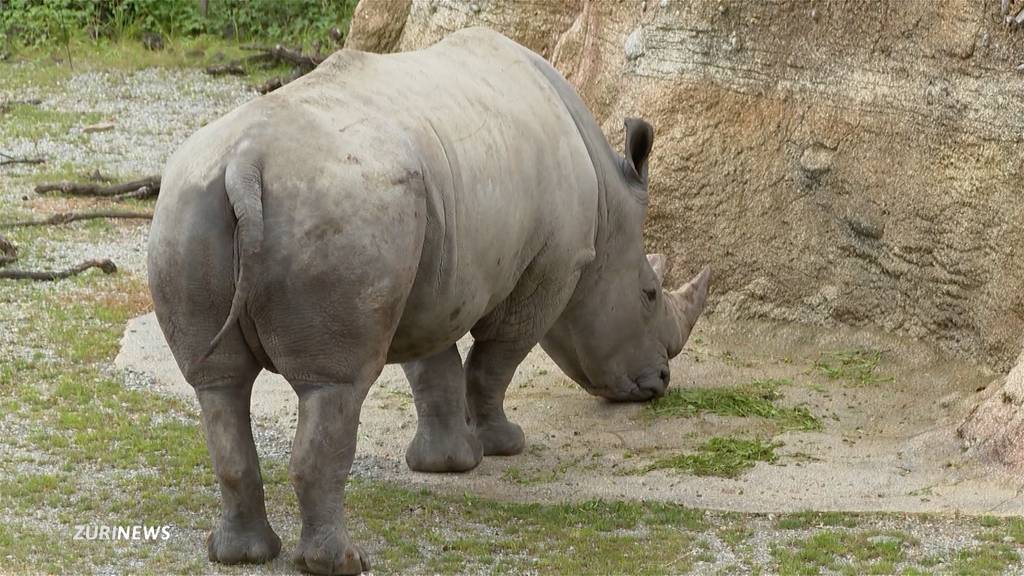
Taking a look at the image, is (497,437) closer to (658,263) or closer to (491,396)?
(491,396)

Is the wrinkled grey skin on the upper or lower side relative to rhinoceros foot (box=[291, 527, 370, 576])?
upper

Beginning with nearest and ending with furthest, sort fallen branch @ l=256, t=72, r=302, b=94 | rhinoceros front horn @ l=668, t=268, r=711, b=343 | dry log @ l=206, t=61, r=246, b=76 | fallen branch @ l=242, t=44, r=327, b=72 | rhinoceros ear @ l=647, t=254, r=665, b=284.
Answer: rhinoceros ear @ l=647, t=254, r=665, b=284, rhinoceros front horn @ l=668, t=268, r=711, b=343, fallen branch @ l=256, t=72, r=302, b=94, fallen branch @ l=242, t=44, r=327, b=72, dry log @ l=206, t=61, r=246, b=76

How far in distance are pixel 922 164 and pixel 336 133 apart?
4.19 m

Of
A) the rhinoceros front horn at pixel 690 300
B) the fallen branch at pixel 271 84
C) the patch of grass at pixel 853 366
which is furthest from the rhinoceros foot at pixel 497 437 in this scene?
the fallen branch at pixel 271 84

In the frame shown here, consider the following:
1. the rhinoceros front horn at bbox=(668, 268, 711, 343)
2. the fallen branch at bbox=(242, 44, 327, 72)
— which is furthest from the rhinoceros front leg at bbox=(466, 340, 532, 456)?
the fallen branch at bbox=(242, 44, 327, 72)

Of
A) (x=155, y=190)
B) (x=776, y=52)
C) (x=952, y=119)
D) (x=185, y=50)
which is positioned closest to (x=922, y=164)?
(x=952, y=119)

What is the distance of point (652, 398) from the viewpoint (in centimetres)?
831

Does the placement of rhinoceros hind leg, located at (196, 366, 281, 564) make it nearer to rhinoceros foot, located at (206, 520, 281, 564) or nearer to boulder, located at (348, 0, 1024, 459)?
rhinoceros foot, located at (206, 520, 281, 564)

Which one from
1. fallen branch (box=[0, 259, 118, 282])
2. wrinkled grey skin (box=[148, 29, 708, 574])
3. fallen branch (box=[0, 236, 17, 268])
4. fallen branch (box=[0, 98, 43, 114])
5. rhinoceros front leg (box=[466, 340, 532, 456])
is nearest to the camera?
wrinkled grey skin (box=[148, 29, 708, 574])

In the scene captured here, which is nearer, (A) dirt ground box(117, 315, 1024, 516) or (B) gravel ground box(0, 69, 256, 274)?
(A) dirt ground box(117, 315, 1024, 516)

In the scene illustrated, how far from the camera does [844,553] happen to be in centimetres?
621

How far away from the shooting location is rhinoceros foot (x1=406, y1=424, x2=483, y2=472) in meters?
7.36

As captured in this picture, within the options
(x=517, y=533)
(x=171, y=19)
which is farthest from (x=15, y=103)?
(x=517, y=533)

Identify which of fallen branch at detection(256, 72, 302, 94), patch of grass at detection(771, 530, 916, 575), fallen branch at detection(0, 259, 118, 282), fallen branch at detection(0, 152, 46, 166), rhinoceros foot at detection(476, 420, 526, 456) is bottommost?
fallen branch at detection(0, 152, 46, 166)
